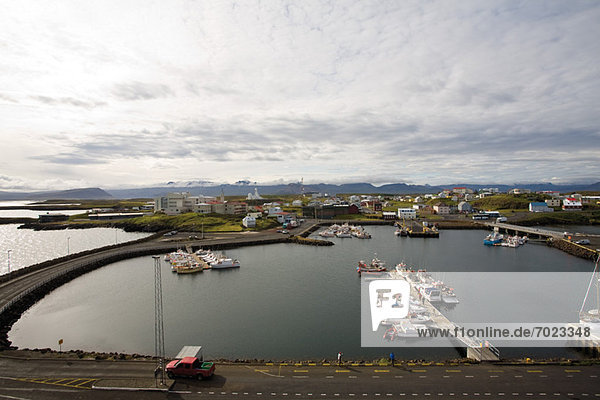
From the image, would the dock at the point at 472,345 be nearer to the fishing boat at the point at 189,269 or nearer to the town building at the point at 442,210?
the fishing boat at the point at 189,269

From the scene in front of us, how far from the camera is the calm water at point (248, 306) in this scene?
54.2 feet

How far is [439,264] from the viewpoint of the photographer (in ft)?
111

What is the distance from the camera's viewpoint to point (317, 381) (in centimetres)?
1127

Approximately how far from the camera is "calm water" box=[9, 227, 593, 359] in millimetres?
16516

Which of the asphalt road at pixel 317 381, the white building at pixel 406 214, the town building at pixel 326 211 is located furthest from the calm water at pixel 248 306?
the town building at pixel 326 211

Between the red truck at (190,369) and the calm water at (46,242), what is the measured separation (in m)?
34.2

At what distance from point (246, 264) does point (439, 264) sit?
20.4m

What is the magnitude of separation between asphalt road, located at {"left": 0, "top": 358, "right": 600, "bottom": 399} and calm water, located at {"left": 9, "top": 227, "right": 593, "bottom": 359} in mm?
2978

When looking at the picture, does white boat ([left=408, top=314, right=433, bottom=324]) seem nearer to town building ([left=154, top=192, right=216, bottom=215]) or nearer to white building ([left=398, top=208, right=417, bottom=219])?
white building ([left=398, top=208, right=417, bottom=219])

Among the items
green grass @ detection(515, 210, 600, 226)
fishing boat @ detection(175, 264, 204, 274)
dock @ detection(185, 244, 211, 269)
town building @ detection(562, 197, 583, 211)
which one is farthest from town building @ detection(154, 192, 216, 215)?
town building @ detection(562, 197, 583, 211)

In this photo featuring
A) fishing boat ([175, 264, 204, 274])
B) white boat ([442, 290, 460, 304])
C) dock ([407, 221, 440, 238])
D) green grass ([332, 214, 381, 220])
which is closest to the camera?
white boat ([442, 290, 460, 304])

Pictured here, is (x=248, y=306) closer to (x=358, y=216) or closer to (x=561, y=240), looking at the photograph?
(x=561, y=240)

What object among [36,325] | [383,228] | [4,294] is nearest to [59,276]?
[4,294]

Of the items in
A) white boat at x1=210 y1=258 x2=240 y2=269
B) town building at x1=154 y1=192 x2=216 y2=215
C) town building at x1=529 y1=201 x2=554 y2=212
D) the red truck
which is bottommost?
white boat at x1=210 y1=258 x2=240 y2=269
